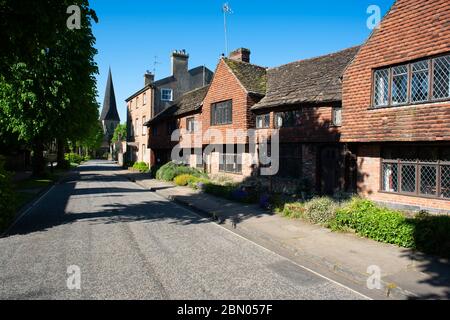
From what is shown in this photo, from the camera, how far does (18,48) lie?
8711mm

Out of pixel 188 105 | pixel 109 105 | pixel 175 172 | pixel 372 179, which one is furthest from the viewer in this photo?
pixel 109 105

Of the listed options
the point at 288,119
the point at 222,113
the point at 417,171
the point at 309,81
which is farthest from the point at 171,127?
the point at 417,171

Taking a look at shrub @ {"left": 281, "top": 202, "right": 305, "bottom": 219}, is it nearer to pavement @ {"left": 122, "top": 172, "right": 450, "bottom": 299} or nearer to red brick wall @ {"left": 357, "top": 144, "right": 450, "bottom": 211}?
pavement @ {"left": 122, "top": 172, "right": 450, "bottom": 299}

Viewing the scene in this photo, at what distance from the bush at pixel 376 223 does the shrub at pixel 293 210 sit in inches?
65.7

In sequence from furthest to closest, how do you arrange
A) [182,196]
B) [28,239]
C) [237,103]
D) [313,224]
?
[237,103], [182,196], [313,224], [28,239]

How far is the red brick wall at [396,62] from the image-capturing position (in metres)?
9.99

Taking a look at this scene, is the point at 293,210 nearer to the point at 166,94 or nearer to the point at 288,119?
the point at 288,119

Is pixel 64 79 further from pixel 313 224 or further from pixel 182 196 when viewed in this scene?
pixel 313 224

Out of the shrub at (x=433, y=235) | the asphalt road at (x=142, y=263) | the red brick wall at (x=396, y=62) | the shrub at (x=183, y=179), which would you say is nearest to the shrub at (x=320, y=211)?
the shrub at (x=433, y=235)

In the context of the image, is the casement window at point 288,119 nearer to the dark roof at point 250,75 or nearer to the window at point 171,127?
the dark roof at point 250,75

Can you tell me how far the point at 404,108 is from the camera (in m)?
10.9

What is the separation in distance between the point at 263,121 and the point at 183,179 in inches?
268
